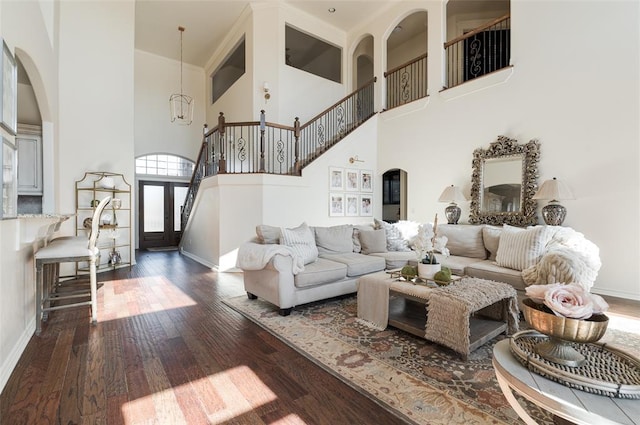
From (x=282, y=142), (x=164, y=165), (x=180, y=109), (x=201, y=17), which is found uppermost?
(x=201, y=17)

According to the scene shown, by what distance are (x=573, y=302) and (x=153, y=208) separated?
9.77m

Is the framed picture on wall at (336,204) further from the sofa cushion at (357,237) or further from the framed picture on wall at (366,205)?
the sofa cushion at (357,237)

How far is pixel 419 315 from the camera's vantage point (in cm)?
291

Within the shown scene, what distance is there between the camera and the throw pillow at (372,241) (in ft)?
15.1

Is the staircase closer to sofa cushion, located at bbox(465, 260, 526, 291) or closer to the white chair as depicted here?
the white chair

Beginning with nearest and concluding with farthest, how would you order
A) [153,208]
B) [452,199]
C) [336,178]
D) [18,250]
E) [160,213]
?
[18,250] → [452,199] → [336,178] → [153,208] → [160,213]

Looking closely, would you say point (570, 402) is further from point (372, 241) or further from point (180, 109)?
point (180, 109)

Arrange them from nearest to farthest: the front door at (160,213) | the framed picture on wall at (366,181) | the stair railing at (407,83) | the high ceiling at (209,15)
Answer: the high ceiling at (209,15) → the stair railing at (407,83) → the framed picture on wall at (366,181) → the front door at (160,213)

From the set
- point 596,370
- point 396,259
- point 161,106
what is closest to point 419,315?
point 396,259

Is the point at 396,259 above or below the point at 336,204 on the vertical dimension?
below

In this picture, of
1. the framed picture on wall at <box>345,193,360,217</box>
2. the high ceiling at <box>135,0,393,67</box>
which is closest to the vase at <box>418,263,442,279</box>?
the framed picture on wall at <box>345,193,360,217</box>

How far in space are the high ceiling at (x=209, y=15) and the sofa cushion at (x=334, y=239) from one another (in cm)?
526

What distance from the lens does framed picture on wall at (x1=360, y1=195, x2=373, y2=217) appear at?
7.12 m

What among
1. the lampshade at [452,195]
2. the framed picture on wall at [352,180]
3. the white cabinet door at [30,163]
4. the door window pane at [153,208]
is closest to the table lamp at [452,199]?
the lampshade at [452,195]
